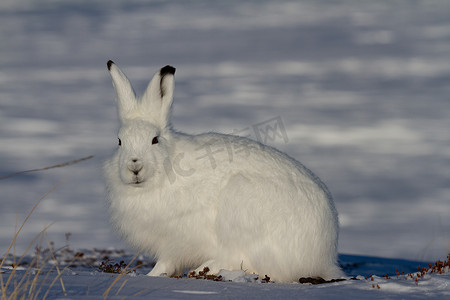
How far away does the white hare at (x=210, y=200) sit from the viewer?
22.8 feet

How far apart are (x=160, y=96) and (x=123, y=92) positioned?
477 mm

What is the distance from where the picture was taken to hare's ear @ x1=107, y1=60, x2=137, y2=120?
296 inches

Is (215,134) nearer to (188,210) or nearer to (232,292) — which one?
(188,210)

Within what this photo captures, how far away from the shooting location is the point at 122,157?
277 inches

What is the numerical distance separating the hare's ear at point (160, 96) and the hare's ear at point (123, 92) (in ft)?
0.56

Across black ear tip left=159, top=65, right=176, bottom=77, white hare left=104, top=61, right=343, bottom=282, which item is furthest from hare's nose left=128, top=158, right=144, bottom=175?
black ear tip left=159, top=65, right=176, bottom=77

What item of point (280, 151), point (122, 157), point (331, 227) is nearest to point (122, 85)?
point (122, 157)

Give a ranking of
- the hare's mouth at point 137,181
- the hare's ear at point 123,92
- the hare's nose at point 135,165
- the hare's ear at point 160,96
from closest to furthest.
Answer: the hare's nose at point 135,165, the hare's mouth at point 137,181, the hare's ear at point 160,96, the hare's ear at point 123,92

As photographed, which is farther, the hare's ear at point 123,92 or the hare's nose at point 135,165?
the hare's ear at point 123,92

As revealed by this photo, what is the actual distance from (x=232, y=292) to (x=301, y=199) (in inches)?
77.0

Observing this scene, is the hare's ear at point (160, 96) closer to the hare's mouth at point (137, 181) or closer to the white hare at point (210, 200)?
the white hare at point (210, 200)

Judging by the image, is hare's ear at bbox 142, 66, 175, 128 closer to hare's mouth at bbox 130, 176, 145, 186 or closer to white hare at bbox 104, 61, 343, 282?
white hare at bbox 104, 61, 343, 282

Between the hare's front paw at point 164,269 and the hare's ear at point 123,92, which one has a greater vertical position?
the hare's ear at point 123,92

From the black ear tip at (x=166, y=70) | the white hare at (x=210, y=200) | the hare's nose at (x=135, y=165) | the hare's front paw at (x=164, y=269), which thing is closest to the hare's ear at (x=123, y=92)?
Result: the white hare at (x=210, y=200)
